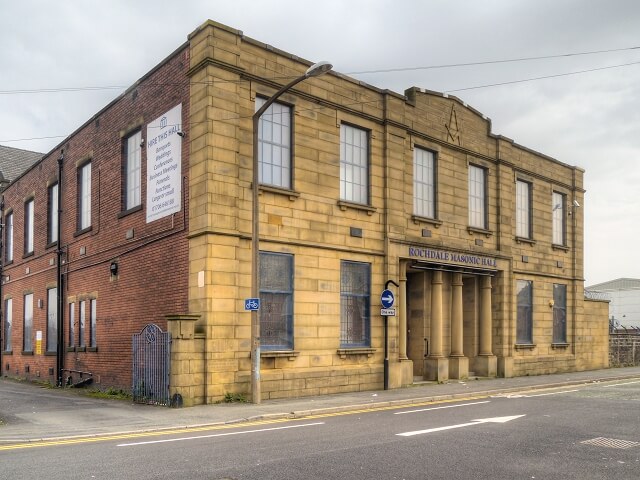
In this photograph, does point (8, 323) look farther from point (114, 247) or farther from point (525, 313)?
point (525, 313)

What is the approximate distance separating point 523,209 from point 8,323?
23.7m

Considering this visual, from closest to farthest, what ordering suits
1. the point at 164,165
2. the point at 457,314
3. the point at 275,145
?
the point at 275,145 < the point at 164,165 < the point at 457,314

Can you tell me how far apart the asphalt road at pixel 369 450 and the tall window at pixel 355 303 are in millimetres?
5760

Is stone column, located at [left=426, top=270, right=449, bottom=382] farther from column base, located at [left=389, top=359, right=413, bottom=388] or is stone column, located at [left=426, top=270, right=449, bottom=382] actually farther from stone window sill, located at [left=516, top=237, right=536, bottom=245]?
stone window sill, located at [left=516, top=237, right=536, bottom=245]

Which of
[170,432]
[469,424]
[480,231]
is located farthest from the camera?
[480,231]

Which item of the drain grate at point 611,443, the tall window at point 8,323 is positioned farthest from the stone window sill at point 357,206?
the tall window at point 8,323

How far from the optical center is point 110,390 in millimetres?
20453

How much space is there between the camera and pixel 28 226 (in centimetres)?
3041

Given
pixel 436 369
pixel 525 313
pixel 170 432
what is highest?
pixel 525 313

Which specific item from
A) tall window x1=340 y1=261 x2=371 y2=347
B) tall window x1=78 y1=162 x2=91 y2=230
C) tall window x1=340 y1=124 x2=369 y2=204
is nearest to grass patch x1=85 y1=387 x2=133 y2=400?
tall window x1=78 y1=162 x2=91 y2=230

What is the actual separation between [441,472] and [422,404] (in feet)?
29.6

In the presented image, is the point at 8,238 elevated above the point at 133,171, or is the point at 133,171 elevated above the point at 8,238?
the point at 133,171

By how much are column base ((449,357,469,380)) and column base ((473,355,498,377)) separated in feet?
3.90

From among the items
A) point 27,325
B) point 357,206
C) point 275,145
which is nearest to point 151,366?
point 275,145
